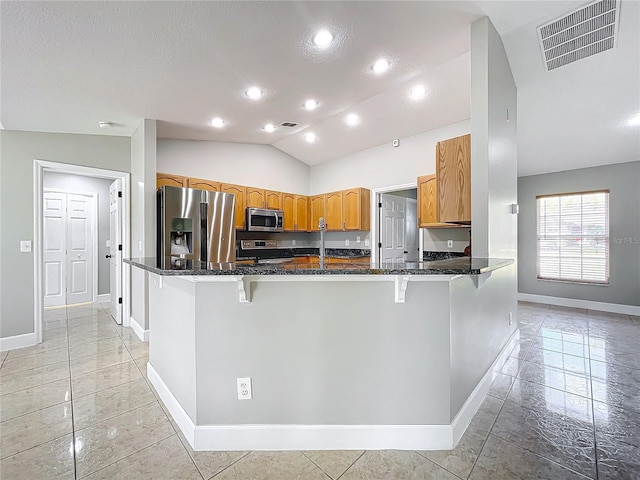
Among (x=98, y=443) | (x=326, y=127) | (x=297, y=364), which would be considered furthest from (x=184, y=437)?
(x=326, y=127)

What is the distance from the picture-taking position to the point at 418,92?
3494mm

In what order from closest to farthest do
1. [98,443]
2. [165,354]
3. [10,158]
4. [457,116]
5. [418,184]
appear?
[98,443] < [165,354] < [10,158] < [457,116] < [418,184]

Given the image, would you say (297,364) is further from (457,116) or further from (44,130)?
(44,130)

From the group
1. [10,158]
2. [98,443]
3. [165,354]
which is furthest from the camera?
[10,158]

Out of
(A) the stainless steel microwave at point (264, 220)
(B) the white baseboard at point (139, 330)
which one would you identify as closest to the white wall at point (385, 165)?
(A) the stainless steel microwave at point (264, 220)

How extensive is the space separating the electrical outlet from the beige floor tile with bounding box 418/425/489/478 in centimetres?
97

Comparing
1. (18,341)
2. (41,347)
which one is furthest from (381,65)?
(18,341)

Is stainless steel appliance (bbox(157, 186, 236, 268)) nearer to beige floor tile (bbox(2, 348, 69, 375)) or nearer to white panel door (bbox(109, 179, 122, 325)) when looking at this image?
white panel door (bbox(109, 179, 122, 325))

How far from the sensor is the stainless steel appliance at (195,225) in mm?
3535

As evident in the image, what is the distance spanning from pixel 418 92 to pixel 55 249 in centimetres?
621

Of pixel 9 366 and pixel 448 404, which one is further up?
pixel 448 404

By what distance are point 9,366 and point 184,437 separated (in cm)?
232

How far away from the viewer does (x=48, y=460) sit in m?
1.65

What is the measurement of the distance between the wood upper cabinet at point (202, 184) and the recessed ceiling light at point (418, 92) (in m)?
2.89
